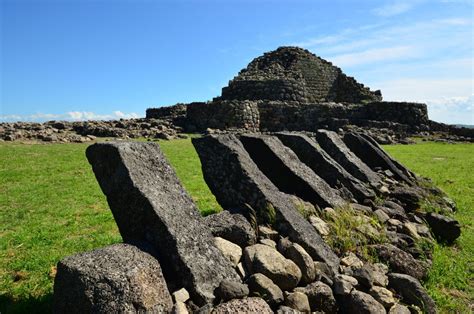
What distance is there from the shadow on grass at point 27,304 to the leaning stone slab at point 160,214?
1109 mm

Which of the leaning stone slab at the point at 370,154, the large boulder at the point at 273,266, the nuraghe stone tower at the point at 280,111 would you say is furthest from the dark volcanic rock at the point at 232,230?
the nuraghe stone tower at the point at 280,111

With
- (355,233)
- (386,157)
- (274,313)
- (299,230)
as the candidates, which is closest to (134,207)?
(274,313)

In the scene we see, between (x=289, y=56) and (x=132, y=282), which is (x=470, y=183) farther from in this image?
(x=289, y=56)

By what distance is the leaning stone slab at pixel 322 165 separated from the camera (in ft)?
24.0

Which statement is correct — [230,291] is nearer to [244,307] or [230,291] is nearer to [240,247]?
[244,307]

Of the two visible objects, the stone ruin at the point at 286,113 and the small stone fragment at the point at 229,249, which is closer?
the small stone fragment at the point at 229,249

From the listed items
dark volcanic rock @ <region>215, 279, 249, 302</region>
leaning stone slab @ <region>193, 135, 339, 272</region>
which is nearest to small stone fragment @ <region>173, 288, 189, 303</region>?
dark volcanic rock @ <region>215, 279, 249, 302</region>

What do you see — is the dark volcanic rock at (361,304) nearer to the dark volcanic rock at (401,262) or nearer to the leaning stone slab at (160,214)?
the leaning stone slab at (160,214)

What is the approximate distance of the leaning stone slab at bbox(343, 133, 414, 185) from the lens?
390 inches

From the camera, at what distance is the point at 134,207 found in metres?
3.82

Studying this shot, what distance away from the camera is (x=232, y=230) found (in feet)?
15.0

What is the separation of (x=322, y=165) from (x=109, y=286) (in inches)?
208

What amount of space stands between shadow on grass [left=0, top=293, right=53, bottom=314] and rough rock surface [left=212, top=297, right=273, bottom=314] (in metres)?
1.92

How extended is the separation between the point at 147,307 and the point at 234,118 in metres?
25.4
